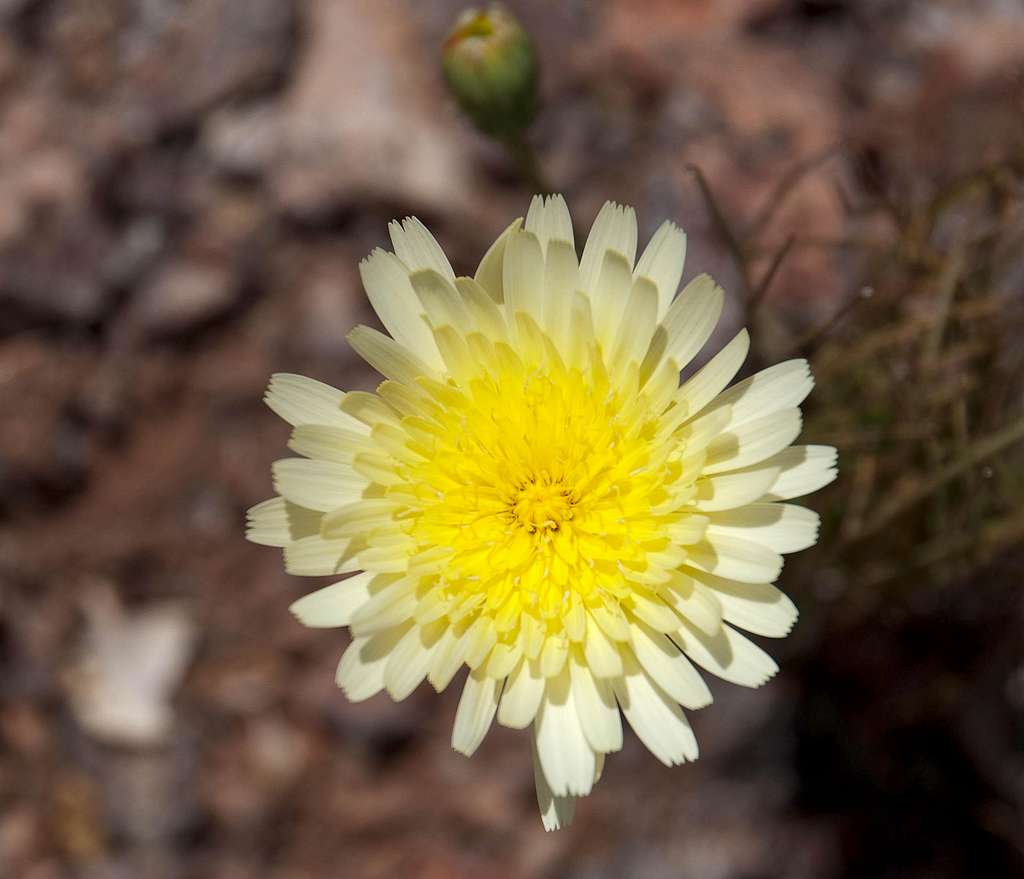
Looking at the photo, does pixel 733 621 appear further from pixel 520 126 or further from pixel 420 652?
pixel 520 126

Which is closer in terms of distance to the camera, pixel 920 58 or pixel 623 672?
pixel 623 672

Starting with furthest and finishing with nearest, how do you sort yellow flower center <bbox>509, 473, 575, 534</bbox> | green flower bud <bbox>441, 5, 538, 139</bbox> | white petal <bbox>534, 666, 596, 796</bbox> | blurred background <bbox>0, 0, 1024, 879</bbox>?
blurred background <bbox>0, 0, 1024, 879</bbox> < green flower bud <bbox>441, 5, 538, 139</bbox> < yellow flower center <bbox>509, 473, 575, 534</bbox> < white petal <bbox>534, 666, 596, 796</bbox>

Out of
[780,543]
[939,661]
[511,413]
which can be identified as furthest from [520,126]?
[939,661]

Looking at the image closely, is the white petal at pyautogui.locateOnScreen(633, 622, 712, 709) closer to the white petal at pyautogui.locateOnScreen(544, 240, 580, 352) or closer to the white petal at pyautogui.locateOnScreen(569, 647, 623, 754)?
the white petal at pyautogui.locateOnScreen(569, 647, 623, 754)

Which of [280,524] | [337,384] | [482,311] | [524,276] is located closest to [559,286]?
[524,276]

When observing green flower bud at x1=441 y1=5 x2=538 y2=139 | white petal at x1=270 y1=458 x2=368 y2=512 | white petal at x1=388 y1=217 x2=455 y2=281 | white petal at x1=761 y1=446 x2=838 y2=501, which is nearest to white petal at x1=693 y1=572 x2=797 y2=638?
white petal at x1=761 y1=446 x2=838 y2=501

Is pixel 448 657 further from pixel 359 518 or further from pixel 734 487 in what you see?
pixel 734 487
